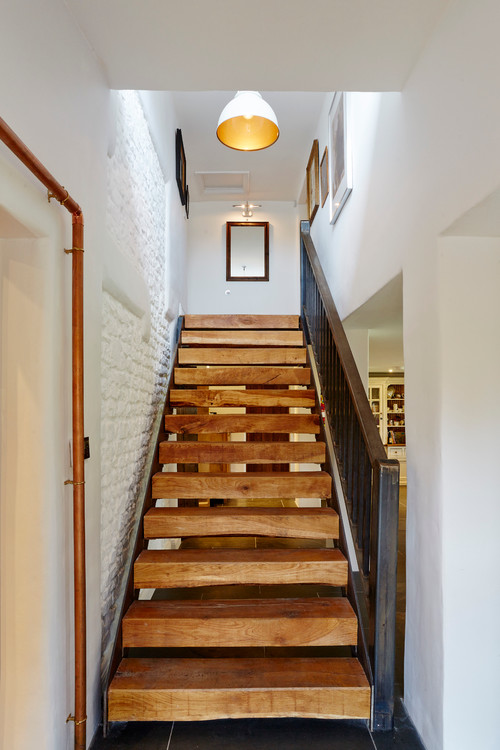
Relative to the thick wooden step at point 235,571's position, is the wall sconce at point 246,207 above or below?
above

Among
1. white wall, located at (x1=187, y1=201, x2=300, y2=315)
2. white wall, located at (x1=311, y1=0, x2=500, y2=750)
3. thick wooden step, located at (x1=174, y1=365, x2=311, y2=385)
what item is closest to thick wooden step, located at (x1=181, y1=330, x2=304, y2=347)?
thick wooden step, located at (x1=174, y1=365, x2=311, y2=385)

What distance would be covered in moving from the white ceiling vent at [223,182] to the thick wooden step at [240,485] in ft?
14.2

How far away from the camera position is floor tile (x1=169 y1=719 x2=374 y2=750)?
1836 mm

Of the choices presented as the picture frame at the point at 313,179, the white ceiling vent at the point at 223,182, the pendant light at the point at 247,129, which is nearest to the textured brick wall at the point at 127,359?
the pendant light at the point at 247,129

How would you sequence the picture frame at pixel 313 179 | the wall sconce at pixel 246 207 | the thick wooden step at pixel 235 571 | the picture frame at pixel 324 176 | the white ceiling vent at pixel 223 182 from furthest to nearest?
the wall sconce at pixel 246 207, the white ceiling vent at pixel 223 182, the picture frame at pixel 313 179, the picture frame at pixel 324 176, the thick wooden step at pixel 235 571

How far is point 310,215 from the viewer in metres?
5.36

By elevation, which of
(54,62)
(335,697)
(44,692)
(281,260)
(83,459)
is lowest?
(335,697)

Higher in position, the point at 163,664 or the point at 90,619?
the point at 90,619

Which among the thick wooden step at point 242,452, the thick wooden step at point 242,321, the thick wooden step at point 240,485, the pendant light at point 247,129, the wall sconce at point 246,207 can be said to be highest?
the wall sconce at point 246,207

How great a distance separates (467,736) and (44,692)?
1.48m

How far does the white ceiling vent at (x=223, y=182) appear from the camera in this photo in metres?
5.86

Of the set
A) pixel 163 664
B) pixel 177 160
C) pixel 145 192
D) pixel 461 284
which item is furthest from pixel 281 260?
pixel 163 664

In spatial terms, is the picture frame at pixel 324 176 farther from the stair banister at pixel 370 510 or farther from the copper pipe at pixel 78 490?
the copper pipe at pixel 78 490

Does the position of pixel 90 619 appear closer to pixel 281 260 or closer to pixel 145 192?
pixel 145 192
